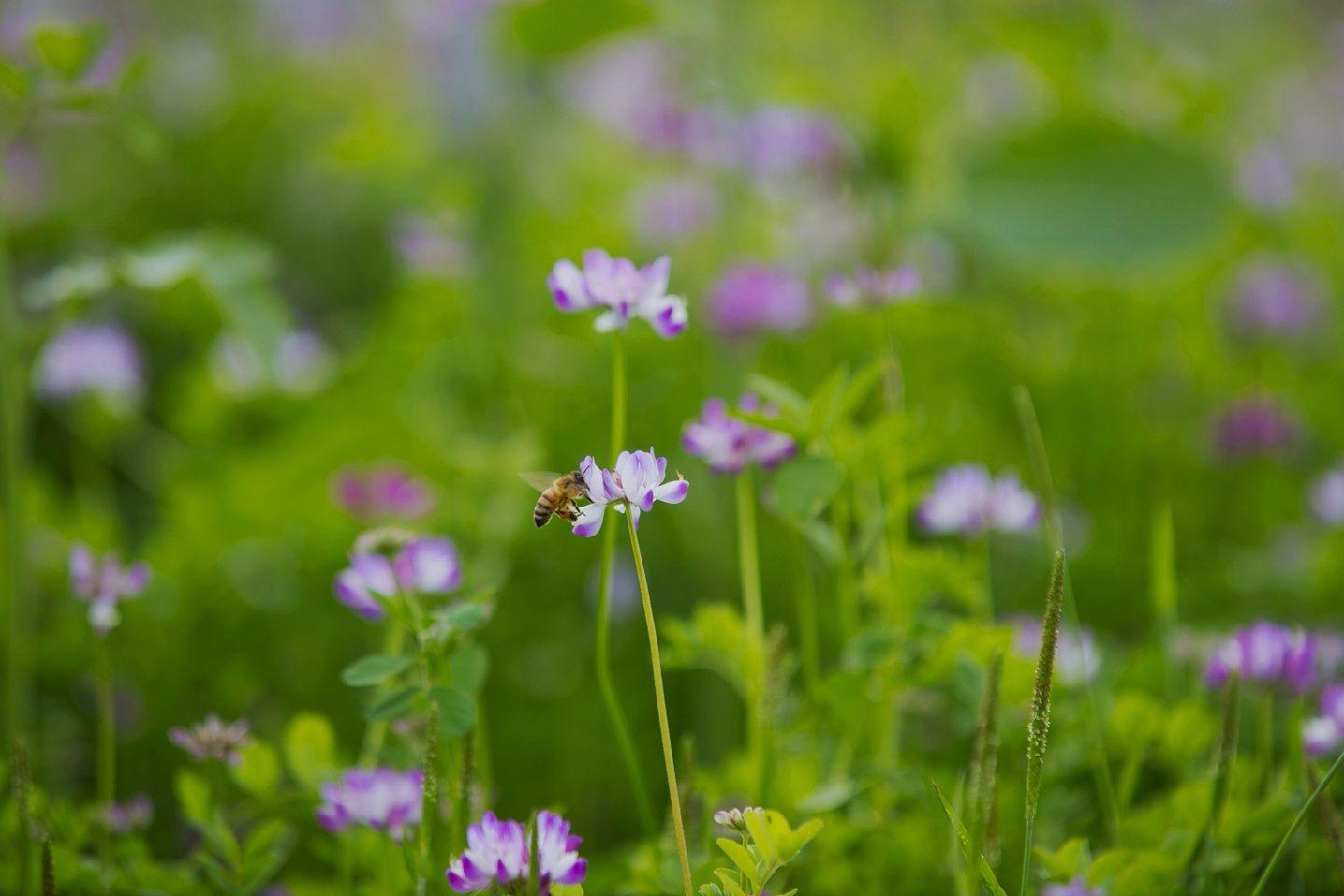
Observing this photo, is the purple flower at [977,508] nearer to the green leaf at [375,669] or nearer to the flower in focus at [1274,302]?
the green leaf at [375,669]

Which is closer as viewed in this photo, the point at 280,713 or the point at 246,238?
the point at 280,713

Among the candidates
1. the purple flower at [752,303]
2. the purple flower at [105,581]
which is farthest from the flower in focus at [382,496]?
the purple flower at [752,303]

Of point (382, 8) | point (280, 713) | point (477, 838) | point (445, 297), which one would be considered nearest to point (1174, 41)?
point (382, 8)

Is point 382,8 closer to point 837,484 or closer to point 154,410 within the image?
point 154,410

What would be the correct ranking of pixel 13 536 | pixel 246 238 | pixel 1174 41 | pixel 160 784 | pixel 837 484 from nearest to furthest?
pixel 837 484, pixel 13 536, pixel 160 784, pixel 246 238, pixel 1174 41

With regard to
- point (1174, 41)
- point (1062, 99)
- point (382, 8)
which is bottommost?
point (1062, 99)

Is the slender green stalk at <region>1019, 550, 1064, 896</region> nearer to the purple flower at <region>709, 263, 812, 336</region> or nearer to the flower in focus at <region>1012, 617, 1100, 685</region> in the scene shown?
the flower in focus at <region>1012, 617, 1100, 685</region>

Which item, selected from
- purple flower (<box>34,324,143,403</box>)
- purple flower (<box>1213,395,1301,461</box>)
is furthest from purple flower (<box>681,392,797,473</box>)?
purple flower (<box>1213,395,1301,461</box>)
